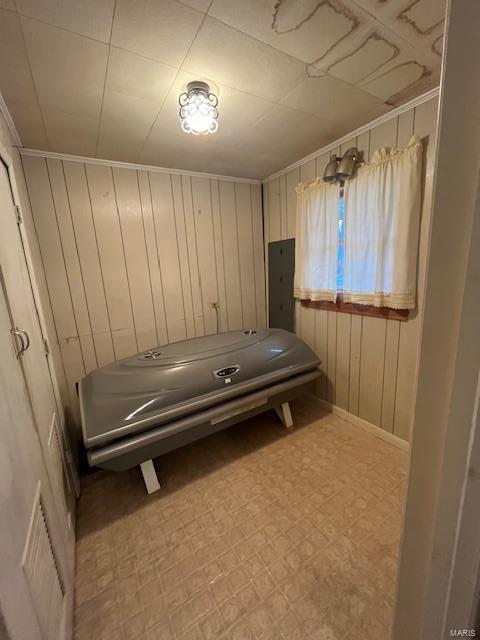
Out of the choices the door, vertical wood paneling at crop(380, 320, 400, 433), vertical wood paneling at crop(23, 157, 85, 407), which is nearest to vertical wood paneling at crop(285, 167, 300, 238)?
vertical wood paneling at crop(380, 320, 400, 433)

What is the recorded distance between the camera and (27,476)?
0.85 metres

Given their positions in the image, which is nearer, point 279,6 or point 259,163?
point 279,6

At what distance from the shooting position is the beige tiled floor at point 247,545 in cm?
108

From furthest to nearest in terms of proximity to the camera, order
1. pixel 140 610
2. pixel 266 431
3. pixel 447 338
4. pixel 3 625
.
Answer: pixel 266 431 → pixel 140 610 → pixel 3 625 → pixel 447 338

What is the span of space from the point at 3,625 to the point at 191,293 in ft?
7.54

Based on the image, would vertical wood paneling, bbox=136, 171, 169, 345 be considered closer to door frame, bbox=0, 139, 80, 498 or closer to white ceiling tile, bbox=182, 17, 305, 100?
door frame, bbox=0, 139, 80, 498

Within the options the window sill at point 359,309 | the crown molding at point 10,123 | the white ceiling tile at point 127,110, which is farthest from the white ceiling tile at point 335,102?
the crown molding at point 10,123

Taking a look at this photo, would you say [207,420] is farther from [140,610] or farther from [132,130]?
[132,130]

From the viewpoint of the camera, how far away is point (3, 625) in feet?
1.94

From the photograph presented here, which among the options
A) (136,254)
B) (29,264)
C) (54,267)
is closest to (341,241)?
(136,254)

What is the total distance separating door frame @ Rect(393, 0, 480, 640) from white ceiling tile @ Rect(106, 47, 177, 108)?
1281 millimetres

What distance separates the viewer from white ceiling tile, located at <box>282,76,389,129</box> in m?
1.40

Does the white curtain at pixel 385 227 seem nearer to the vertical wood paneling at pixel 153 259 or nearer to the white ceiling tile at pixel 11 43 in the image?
the vertical wood paneling at pixel 153 259

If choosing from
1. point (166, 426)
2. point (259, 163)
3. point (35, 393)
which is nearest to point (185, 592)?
point (166, 426)
